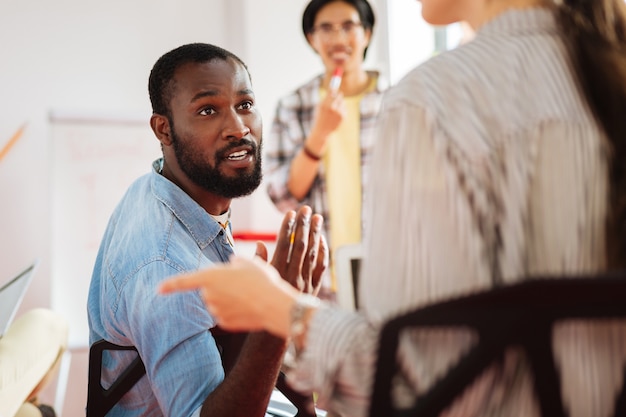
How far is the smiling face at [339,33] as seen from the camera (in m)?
2.72

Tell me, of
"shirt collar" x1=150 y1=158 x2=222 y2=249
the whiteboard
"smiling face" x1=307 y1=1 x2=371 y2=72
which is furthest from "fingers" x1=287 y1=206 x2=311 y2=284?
the whiteboard

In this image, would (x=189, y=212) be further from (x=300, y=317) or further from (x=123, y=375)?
(x=300, y=317)

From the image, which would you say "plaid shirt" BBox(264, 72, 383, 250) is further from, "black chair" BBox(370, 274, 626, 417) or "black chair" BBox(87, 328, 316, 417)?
"black chair" BBox(370, 274, 626, 417)

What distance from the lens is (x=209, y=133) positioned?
53.2 inches

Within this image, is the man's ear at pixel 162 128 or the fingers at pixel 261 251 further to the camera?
the man's ear at pixel 162 128

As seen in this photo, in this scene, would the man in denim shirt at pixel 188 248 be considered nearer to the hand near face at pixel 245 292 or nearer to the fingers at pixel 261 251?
the fingers at pixel 261 251

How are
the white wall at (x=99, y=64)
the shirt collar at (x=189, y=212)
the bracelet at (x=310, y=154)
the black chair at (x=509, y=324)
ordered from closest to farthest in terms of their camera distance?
the black chair at (x=509, y=324) → the shirt collar at (x=189, y=212) → the bracelet at (x=310, y=154) → the white wall at (x=99, y=64)

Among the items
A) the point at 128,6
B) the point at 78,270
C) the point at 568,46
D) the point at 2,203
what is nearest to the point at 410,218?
the point at 568,46

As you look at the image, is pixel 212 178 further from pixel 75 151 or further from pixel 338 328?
pixel 75 151

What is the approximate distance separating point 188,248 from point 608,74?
0.72 meters

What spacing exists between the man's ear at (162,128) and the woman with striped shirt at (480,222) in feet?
2.44

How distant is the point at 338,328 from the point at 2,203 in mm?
2709

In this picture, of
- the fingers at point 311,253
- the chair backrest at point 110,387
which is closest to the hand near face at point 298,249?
the fingers at point 311,253

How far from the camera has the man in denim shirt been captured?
99 centimetres
